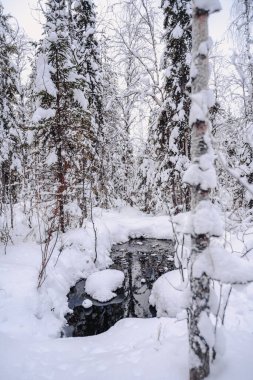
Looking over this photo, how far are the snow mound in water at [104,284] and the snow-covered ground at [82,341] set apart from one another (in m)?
0.59

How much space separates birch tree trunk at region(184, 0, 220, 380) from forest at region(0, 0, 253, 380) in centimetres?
1

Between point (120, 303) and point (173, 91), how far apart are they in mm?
9348

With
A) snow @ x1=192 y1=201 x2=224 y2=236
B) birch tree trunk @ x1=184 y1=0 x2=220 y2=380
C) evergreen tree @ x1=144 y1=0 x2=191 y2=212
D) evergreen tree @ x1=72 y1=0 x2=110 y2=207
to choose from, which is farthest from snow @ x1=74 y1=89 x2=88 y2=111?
snow @ x1=192 y1=201 x2=224 y2=236

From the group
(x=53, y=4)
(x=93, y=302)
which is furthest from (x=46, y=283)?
(x=53, y=4)

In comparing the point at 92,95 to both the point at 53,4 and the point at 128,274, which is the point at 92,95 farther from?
the point at 128,274

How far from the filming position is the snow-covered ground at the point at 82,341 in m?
3.26

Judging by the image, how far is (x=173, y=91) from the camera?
12359mm

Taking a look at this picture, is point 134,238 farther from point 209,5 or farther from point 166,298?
point 209,5

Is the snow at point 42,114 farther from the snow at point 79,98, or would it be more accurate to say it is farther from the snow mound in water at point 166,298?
the snow mound in water at point 166,298

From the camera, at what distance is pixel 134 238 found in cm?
1267

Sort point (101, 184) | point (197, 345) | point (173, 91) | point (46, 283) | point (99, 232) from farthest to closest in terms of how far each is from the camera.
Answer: point (101, 184), point (173, 91), point (99, 232), point (46, 283), point (197, 345)

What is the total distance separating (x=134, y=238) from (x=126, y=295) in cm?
552

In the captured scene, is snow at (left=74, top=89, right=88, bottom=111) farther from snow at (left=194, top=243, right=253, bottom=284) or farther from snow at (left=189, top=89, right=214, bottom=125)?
snow at (left=194, top=243, right=253, bottom=284)

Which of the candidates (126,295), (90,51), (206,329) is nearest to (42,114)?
(126,295)
